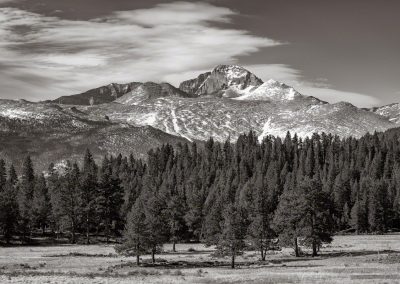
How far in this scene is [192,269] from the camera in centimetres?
6625

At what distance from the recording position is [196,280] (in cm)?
5350

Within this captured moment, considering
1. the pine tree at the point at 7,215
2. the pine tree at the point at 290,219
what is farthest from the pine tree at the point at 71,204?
the pine tree at the point at 290,219

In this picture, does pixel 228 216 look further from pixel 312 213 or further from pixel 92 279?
pixel 92 279

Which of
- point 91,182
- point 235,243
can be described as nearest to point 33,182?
point 91,182

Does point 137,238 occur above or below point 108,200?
below

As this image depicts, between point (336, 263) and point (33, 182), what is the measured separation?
4772 inches

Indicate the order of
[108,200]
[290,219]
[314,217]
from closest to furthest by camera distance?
[314,217]
[290,219]
[108,200]

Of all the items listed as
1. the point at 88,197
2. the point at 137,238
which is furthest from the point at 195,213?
the point at 137,238

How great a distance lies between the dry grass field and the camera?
5278 cm

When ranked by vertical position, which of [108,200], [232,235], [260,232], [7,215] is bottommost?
[232,235]

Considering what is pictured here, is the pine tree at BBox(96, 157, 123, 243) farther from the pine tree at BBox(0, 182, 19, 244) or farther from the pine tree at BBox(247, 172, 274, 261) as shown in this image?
the pine tree at BBox(247, 172, 274, 261)

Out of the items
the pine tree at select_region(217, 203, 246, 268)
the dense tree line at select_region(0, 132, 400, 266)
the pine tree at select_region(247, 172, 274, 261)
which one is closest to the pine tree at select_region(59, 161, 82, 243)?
the dense tree line at select_region(0, 132, 400, 266)

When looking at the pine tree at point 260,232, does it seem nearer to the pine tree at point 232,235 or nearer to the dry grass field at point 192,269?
the dry grass field at point 192,269

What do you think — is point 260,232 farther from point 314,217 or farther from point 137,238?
point 137,238
